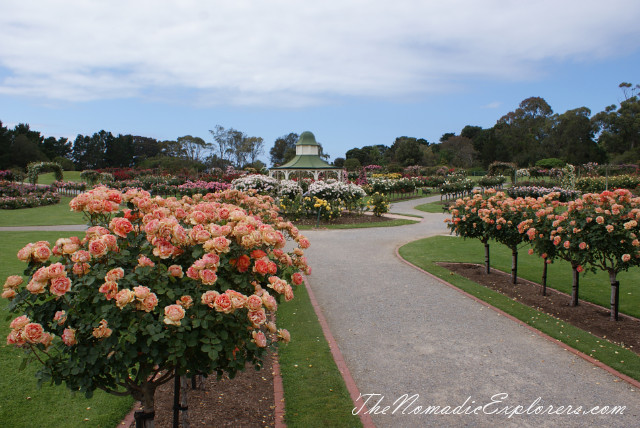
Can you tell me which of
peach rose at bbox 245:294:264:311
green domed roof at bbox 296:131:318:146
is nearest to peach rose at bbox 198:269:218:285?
peach rose at bbox 245:294:264:311

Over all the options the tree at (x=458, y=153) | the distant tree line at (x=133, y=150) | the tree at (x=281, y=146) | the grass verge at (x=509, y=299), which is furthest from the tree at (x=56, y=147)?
the grass verge at (x=509, y=299)

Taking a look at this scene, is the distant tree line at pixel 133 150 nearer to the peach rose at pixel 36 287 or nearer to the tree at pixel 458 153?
the tree at pixel 458 153

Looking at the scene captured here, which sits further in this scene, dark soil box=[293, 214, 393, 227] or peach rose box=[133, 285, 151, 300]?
dark soil box=[293, 214, 393, 227]

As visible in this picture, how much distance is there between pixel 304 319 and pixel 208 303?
165 inches

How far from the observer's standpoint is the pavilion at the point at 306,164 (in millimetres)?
29784

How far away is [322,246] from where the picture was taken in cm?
1273

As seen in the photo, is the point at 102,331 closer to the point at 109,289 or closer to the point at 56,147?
the point at 109,289

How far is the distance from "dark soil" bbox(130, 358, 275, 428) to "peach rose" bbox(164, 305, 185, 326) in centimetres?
192

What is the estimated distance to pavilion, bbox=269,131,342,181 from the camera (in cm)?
2978

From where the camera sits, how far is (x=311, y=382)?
4512 mm

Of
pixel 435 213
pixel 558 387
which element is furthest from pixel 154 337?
pixel 435 213

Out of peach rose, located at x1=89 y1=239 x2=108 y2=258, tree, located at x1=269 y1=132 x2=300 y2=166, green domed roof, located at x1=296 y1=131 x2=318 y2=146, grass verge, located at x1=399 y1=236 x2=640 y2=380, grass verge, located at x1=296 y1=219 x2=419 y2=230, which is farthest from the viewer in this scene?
tree, located at x1=269 y1=132 x2=300 y2=166

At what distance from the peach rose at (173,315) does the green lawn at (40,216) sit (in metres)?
14.8

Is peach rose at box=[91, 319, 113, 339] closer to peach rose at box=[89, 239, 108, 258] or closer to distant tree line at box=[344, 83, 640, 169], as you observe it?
peach rose at box=[89, 239, 108, 258]
